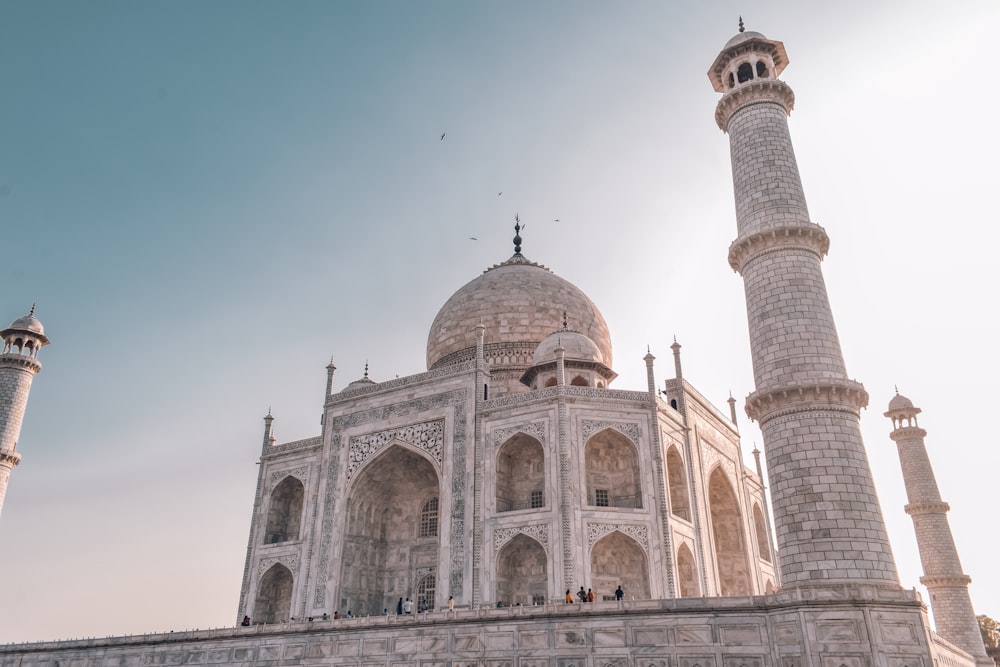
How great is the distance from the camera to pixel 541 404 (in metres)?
19.7

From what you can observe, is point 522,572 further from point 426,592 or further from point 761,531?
point 761,531

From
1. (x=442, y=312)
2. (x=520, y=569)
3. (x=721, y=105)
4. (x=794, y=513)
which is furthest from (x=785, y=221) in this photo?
(x=442, y=312)

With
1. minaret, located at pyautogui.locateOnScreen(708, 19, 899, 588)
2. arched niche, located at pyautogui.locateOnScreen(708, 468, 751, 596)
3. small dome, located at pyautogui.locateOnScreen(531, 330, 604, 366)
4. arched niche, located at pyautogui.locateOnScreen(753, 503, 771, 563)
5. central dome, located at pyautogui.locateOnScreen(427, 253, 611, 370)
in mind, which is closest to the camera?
minaret, located at pyautogui.locateOnScreen(708, 19, 899, 588)

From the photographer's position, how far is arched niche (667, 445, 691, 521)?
20203 millimetres

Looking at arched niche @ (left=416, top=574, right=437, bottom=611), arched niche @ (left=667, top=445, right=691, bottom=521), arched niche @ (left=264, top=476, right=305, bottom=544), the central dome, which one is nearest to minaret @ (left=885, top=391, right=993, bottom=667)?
arched niche @ (left=667, top=445, right=691, bottom=521)

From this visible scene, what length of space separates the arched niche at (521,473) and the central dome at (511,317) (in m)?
5.26

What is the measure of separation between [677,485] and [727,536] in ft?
12.2

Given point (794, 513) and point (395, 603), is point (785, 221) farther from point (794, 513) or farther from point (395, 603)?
point (395, 603)

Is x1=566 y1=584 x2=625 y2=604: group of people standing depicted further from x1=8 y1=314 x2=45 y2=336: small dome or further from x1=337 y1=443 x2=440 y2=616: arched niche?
x1=8 y1=314 x2=45 y2=336: small dome

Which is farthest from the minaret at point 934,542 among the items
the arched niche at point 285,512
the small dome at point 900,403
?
the arched niche at point 285,512

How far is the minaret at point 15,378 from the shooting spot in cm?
2379

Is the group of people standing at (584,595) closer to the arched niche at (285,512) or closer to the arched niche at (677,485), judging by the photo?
the arched niche at (677,485)

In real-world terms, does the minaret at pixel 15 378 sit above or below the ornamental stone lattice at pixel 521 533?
above

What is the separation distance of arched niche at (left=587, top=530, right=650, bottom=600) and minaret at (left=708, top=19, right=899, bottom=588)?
7.58 meters
